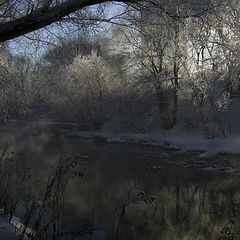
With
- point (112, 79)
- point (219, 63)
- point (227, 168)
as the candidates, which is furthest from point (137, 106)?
point (227, 168)

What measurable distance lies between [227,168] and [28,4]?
10128 mm

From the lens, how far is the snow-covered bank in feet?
50.3

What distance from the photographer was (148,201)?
6965 millimetres

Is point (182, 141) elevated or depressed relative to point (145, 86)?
depressed

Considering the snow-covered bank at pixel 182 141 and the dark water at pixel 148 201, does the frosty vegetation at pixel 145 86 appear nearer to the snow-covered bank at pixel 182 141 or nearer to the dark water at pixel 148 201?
the snow-covered bank at pixel 182 141

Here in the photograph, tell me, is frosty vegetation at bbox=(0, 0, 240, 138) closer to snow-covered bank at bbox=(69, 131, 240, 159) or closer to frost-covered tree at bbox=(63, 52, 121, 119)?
frost-covered tree at bbox=(63, 52, 121, 119)

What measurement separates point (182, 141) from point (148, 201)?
11910mm

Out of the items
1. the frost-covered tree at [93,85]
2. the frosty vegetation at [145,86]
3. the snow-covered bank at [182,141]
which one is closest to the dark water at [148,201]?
the snow-covered bank at [182,141]

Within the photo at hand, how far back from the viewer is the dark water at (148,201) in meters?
5.74

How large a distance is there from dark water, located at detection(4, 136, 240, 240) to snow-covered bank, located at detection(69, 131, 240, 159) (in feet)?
12.2

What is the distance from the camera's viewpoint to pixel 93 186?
900cm

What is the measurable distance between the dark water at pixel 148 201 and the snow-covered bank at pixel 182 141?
3725 mm

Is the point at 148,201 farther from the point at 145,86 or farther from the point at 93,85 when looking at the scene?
the point at 93,85

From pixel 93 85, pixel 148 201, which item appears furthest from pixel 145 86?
pixel 148 201
